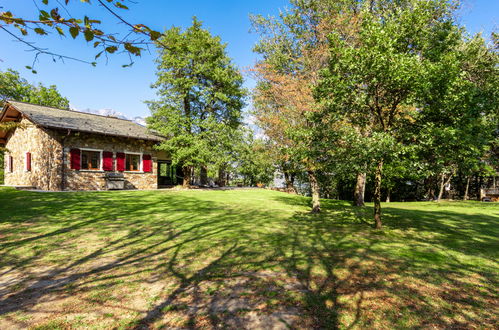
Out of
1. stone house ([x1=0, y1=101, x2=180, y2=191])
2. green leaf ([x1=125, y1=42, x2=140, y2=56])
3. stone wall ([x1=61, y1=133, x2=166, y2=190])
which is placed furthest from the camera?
stone wall ([x1=61, y1=133, x2=166, y2=190])

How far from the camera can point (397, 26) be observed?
702 centimetres

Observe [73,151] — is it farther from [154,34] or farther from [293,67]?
[154,34]

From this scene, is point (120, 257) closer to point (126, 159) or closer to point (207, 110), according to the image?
point (126, 159)

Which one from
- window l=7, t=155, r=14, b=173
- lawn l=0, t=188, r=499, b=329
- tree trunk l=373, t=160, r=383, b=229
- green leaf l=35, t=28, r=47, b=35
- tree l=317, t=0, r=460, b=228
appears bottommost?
lawn l=0, t=188, r=499, b=329

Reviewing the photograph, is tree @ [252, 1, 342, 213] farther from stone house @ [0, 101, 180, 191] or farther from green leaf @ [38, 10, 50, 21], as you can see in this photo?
stone house @ [0, 101, 180, 191]

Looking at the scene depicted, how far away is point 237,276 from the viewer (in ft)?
13.9

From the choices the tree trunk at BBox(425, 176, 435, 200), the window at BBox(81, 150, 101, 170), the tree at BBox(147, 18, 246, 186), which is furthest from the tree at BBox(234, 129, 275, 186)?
the tree trunk at BBox(425, 176, 435, 200)

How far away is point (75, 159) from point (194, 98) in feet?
33.8

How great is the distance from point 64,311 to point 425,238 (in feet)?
28.1

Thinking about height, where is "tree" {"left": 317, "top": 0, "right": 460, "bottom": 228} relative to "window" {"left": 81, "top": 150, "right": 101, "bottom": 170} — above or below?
above

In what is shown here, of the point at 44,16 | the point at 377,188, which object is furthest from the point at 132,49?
the point at 377,188

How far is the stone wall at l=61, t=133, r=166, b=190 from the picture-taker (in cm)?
1672

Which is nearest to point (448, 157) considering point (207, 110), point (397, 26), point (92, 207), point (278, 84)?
point (397, 26)

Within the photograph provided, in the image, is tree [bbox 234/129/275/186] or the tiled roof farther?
tree [bbox 234/129/275/186]
